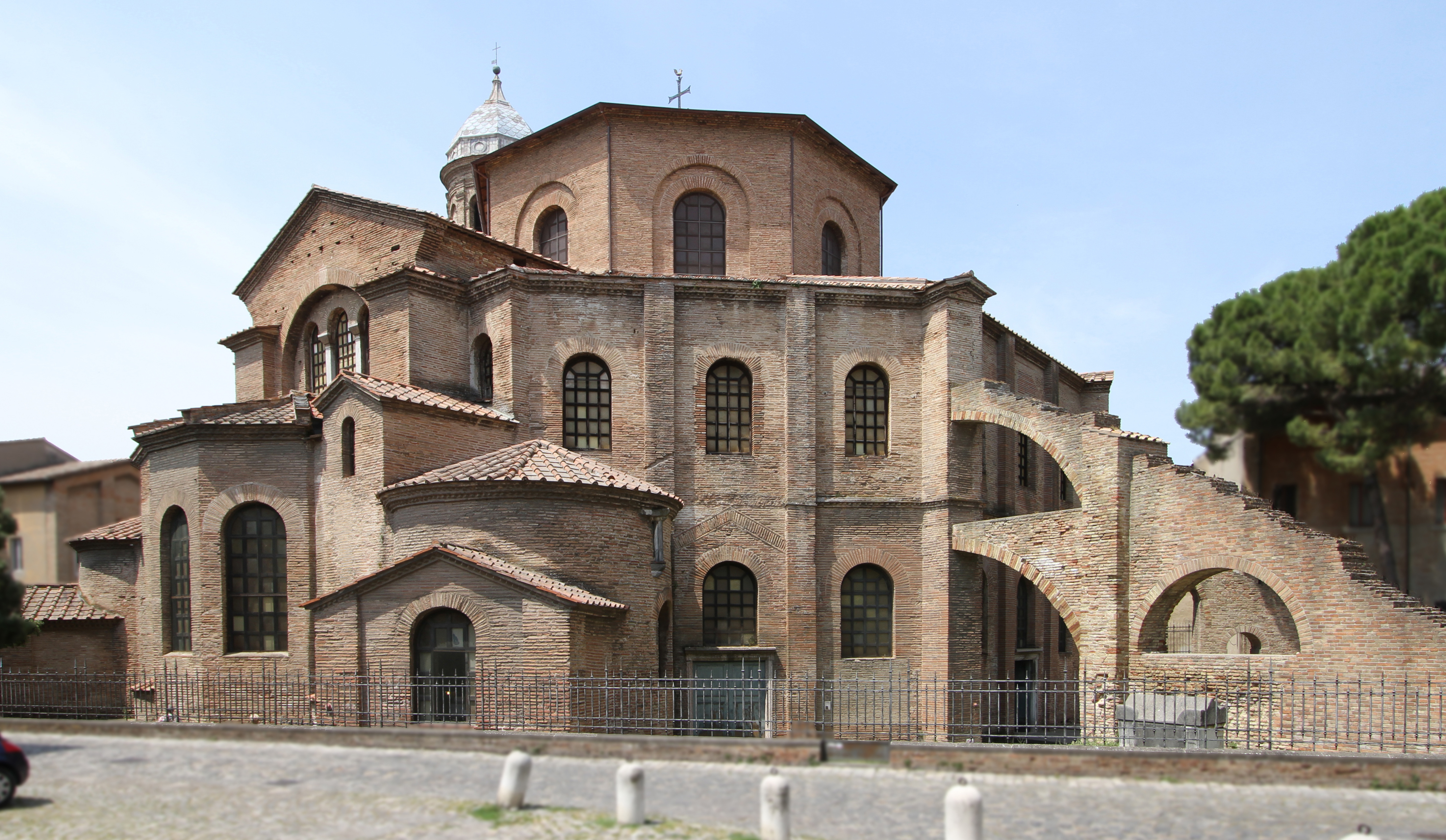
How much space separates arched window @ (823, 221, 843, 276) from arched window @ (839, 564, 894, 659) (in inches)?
268

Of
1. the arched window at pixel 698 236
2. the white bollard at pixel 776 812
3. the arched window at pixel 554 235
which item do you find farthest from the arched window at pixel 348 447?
the white bollard at pixel 776 812

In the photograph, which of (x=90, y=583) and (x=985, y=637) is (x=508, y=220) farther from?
(x=985, y=637)

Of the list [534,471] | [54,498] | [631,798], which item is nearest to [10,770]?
[54,498]

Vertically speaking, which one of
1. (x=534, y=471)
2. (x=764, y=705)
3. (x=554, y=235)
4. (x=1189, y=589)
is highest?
(x=554, y=235)

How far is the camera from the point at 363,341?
20.0 meters

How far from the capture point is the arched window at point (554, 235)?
23.0 metres

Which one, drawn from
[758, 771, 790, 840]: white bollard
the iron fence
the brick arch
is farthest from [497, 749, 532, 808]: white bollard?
the brick arch

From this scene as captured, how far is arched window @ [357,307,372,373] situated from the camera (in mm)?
19844

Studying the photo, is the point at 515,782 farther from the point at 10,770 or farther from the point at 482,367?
the point at 482,367

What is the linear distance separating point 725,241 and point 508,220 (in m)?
4.76

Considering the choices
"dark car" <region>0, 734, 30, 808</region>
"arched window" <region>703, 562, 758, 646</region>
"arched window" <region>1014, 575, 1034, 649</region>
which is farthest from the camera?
"arched window" <region>1014, 575, 1034, 649</region>

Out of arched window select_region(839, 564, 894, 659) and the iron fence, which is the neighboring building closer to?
the iron fence

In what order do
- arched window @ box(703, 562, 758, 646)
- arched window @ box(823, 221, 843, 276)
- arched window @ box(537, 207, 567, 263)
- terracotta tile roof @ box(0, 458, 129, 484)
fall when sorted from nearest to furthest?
terracotta tile roof @ box(0, 458, 129, 484), arched window @ box(703, 562, 758, 646), arched window @ box(537, 207, 567, 263), arched window @ box(823, 221, 843, 276)

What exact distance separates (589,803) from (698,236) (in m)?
14.2
